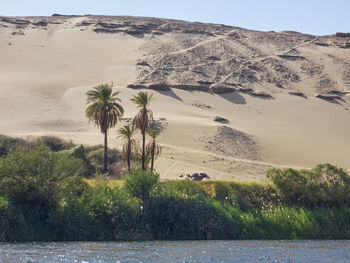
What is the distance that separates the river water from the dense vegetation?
1.38m

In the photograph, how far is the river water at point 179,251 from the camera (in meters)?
23.5

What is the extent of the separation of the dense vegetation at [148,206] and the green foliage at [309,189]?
0.05 meters

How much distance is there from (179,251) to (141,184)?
5.79 metres

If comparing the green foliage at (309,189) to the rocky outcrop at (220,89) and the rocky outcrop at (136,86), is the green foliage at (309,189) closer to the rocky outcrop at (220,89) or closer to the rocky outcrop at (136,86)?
the rocky outcrop at (136,86)

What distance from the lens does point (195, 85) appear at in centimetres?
8456

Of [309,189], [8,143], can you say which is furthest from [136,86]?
[309,189]

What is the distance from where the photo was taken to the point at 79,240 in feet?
96.9

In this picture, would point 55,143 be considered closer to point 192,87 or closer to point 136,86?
point 136,86

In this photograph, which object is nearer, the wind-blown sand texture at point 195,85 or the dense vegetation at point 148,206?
the dense vegetation at point 148,206

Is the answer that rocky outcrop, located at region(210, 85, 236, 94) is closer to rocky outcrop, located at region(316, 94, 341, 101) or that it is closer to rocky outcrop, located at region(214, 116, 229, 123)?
rocky outcrop, located at region(214, 116, 229, 123)

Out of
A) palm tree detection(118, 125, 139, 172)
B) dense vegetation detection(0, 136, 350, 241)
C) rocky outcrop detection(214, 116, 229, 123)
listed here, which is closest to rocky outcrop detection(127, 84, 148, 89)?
rocky outcrop detection(214, 116, 229, 123)

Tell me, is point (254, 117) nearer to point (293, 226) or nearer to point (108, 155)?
point (108, 155)

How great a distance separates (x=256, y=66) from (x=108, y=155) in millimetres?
47323

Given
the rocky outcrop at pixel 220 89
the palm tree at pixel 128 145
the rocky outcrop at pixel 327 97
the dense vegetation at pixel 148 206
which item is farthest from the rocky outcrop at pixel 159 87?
the dense vegetation at pixel 148 206
